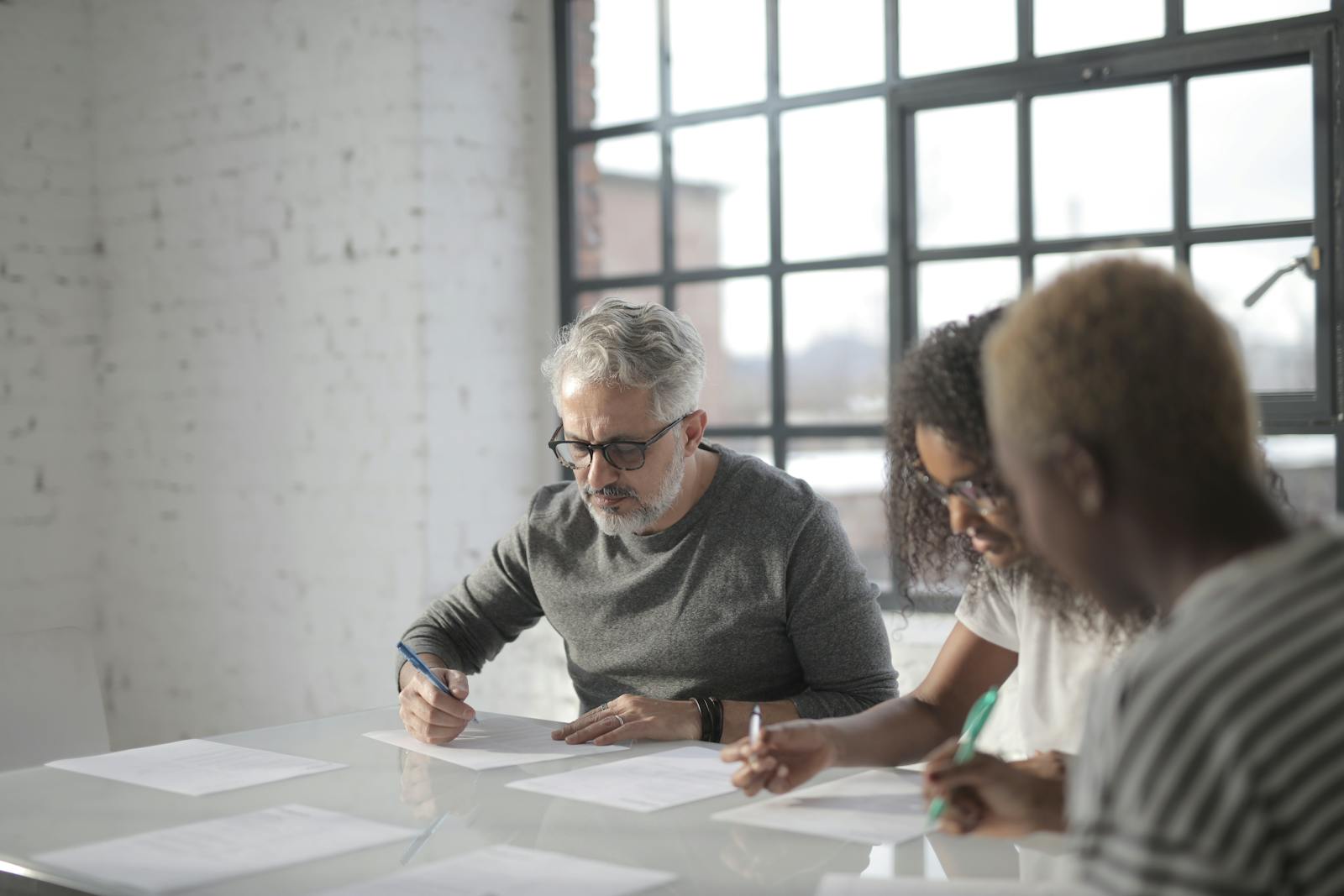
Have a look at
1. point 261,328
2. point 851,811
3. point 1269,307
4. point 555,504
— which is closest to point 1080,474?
point 851,811

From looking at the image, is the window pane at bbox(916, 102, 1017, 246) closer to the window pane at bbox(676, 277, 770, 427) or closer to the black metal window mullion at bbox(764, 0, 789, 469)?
the black metal window mullion at bbox(764, 0, 789, 469)

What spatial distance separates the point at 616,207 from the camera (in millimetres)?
4156

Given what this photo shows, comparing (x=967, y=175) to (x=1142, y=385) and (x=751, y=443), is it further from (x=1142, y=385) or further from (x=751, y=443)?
(x=1142, y=385)

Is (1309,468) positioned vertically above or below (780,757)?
above

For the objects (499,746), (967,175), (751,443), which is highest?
(967,175)

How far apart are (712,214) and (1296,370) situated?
161 cm

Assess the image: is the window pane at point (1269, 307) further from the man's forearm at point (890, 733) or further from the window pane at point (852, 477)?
the man's forearm at point (890, 733)

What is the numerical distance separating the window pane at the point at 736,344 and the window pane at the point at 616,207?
0.22m

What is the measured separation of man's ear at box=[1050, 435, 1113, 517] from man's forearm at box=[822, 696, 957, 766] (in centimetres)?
103

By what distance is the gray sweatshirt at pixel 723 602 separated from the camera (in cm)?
237

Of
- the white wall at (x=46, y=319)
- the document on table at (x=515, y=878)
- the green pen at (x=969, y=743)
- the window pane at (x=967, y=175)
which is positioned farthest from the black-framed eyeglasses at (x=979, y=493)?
the white wall at (x=46, y=319)

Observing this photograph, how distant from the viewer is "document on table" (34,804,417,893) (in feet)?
4.84

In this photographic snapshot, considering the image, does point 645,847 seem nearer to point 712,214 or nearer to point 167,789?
point 167,789

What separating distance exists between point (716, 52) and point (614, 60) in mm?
→ 375
